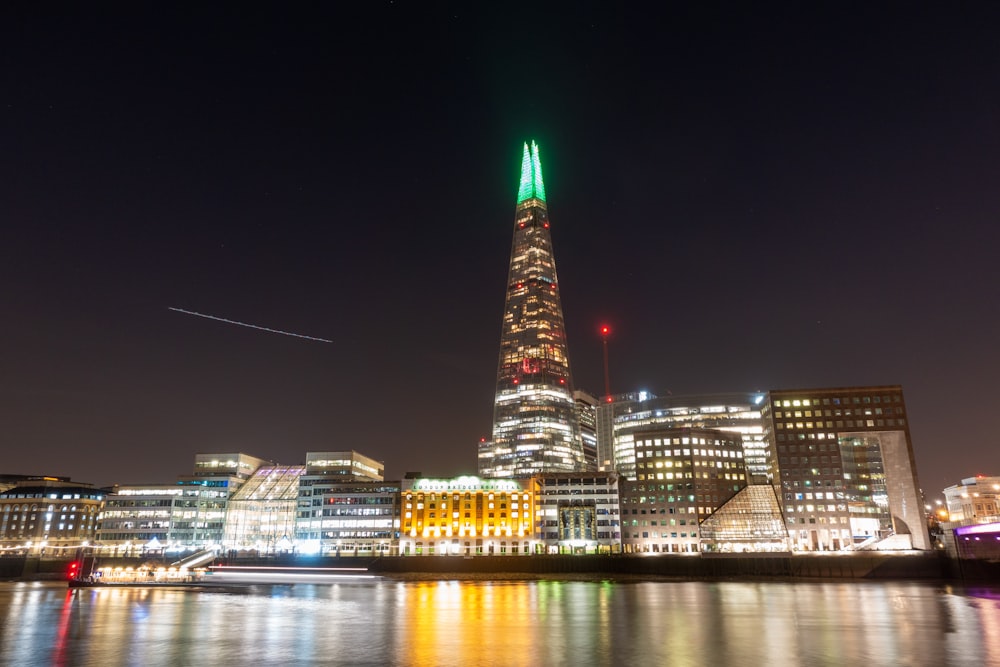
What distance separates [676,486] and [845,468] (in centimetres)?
4405

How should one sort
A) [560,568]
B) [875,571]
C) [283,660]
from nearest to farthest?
[283,660] < [875,571] < [560,568]

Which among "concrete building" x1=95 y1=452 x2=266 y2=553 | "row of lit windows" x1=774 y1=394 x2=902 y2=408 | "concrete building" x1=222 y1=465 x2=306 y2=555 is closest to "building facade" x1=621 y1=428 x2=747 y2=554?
"row of lit windows" x1=774 y1=394 x2=902 y2=408

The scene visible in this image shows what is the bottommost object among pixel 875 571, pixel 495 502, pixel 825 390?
pixel 875 571

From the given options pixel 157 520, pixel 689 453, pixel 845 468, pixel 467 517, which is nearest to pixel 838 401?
pixel 845 468

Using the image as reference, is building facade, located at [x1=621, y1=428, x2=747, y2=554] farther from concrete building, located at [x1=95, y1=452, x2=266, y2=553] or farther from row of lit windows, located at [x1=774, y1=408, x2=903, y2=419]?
concrete building, located at [x1=95, y1=452, x2=266, y2=553]

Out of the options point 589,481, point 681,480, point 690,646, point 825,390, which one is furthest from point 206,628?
point 825,390

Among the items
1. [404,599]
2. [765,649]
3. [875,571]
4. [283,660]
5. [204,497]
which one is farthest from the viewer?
[204,497]

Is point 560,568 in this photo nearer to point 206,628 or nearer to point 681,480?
point 681,480

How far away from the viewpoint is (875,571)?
12762 centimetres

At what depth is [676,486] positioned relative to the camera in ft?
606

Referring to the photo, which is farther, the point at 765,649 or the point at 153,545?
the point at 153,545

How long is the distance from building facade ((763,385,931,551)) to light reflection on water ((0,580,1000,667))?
303 ft

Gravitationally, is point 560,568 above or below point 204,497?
below

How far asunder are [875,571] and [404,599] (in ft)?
324
